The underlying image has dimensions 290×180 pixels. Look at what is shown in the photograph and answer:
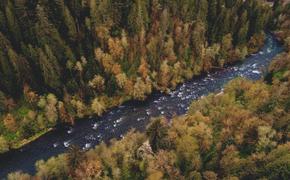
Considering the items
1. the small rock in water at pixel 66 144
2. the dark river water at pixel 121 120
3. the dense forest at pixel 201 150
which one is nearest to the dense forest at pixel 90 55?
the dark river water at pixel 121 120

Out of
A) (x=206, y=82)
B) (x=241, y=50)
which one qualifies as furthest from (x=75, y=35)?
(x=241, y=50)

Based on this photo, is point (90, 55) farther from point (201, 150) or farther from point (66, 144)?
point (201, 150)

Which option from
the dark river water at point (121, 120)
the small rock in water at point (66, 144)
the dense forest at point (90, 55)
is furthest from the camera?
the dense forest at point (90, 55)

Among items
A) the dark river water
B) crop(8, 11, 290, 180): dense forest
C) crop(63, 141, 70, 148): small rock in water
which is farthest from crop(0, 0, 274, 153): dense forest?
crop(8, 11, 290, 180): dense forest

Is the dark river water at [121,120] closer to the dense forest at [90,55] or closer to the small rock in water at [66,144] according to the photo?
the small rock in water at [66,144]

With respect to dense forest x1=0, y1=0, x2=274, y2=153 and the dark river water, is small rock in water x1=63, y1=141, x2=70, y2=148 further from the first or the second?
dense forest x1=0, y1=0, x2=274, y2=153
